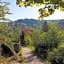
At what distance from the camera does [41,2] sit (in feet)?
14.2

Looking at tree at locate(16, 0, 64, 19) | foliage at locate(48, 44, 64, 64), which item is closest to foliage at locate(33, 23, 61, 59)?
foliage at locate(48, 44, 64, 64)

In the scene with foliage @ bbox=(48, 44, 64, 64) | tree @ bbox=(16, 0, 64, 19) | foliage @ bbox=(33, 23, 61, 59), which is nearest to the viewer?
tree @ bbox=(16, 0, 64, 19)

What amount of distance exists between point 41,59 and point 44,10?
7.82 metres

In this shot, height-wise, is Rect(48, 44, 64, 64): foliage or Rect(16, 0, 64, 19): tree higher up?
Rect(16, 0, 64, 19): tree

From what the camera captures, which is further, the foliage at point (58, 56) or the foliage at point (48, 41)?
the foliage at point (48, 41)

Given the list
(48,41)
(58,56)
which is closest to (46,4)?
(58,56)

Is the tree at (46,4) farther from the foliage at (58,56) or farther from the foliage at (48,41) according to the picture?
the foliage at (48,41)

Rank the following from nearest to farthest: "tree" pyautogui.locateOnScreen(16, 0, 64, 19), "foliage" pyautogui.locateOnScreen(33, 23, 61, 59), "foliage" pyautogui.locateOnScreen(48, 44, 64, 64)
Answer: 1. "tree" pyautogui.locateOnScreen(16, 0, 64, 19)
2. "foliage" pyautogui.locateOnScreen(48, 44, 64, 64)
3. "foliage" pyautogui.locateOnScreen(33, 23, 61, 59)

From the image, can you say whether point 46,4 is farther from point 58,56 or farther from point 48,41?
point 48,41

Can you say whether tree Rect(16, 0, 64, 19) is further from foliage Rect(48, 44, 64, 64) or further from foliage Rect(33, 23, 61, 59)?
foliage Rect(33, 23, 61, 59)

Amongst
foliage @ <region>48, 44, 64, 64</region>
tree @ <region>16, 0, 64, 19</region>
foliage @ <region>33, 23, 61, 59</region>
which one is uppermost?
tree @ <region>16, 0, 64, 19</region>

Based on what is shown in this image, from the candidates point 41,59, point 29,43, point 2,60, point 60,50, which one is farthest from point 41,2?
point 29,43

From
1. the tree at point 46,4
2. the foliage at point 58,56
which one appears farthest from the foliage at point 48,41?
the tree at point 46,4

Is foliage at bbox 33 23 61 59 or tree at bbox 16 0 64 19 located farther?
foliage at bbox 33 23 61 59
